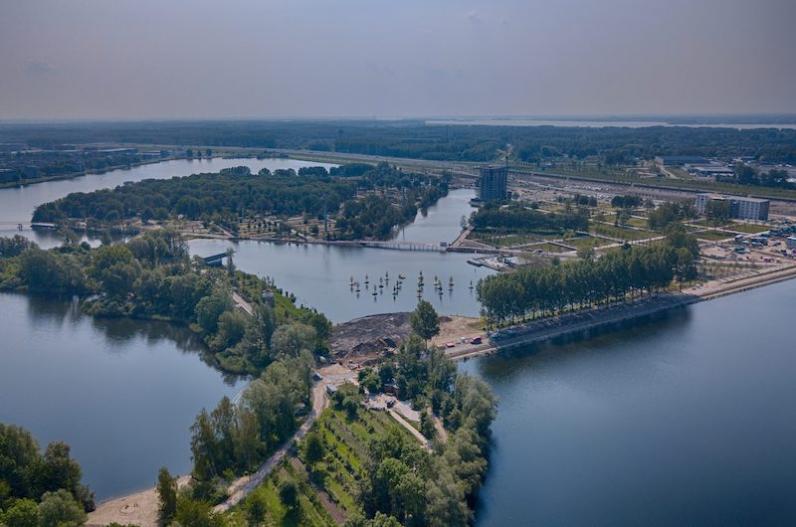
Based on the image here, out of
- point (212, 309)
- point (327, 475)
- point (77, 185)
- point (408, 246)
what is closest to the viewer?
point (327, 475)

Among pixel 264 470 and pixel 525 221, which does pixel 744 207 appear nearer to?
pixel 525 221

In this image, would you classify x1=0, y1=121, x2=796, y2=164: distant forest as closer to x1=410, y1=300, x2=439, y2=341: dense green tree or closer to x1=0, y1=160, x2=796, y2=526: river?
x1=0, y1=160, x2=796, y2=526: river

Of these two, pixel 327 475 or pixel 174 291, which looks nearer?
pixel 327 475

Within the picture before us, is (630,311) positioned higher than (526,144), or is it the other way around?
(526,144)

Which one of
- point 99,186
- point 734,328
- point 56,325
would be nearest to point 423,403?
point 734,328

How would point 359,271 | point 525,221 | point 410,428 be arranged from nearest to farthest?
point 410,428 < point 359,271 < point 525,221

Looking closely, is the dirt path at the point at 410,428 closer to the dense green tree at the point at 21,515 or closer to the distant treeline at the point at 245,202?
the dense green tree at the point at 21,515

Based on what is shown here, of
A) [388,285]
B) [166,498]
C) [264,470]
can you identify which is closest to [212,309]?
[388,285]
